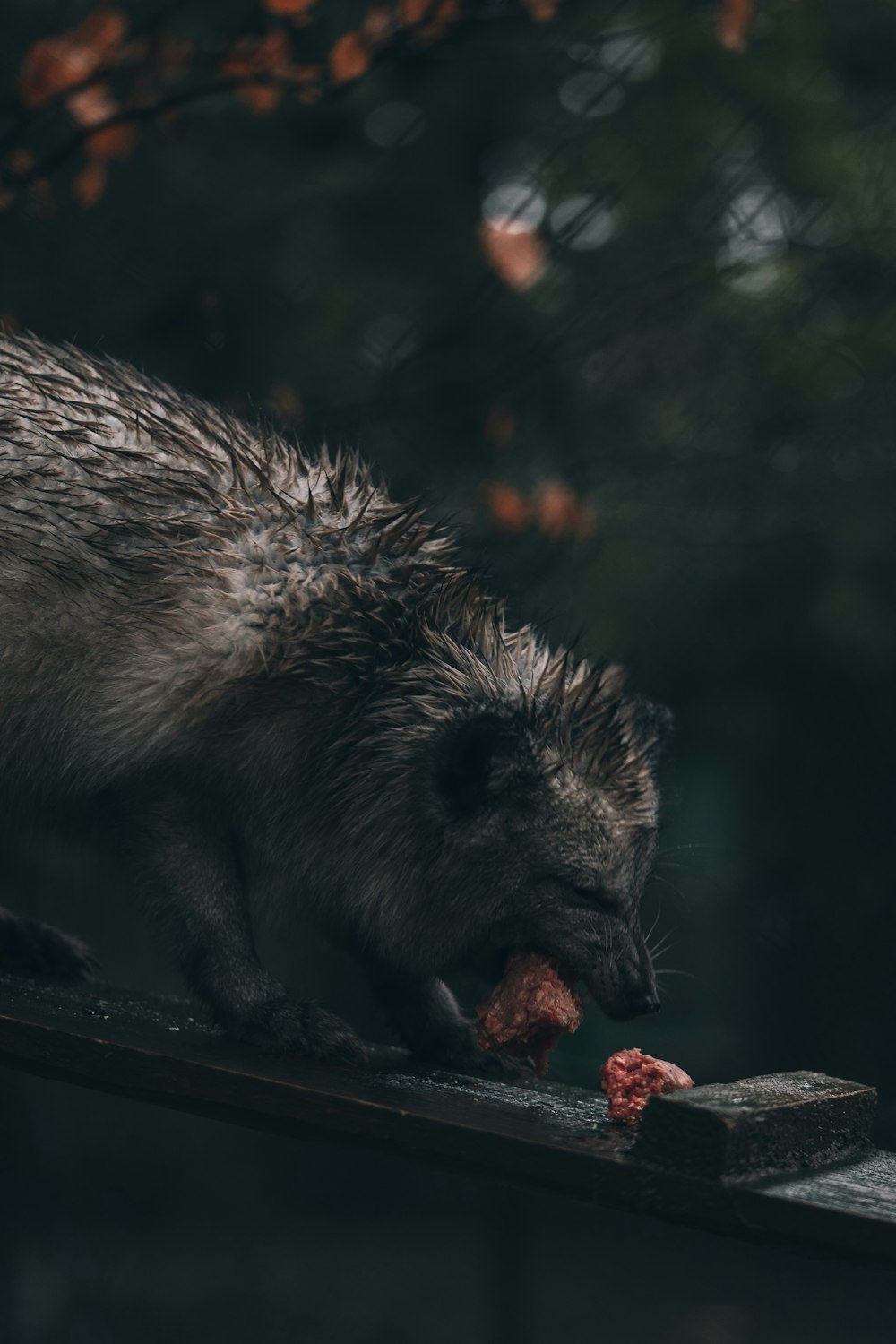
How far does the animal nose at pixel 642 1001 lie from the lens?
3021 millimetres

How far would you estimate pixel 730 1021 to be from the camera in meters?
6.44

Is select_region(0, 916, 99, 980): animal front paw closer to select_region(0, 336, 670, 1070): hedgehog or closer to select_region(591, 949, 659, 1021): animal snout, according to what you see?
select_region(0, 336, 670, 1070): hedgehog

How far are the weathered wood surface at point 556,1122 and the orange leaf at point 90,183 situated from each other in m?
2.39

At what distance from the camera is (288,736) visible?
3.26 metres

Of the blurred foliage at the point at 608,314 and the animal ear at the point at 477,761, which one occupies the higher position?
the blurred foliage at the point at 608,314

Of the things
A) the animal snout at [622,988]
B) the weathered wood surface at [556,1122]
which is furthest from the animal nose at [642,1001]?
the weathered wood surface at [556,1122]

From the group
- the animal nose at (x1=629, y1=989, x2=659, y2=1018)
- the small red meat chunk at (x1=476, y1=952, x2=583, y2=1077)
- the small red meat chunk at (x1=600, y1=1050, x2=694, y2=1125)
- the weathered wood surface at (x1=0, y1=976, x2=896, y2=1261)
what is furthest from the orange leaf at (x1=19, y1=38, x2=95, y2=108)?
the small red meat chunk at (x1=600, y1=1050, x2=694, y2=1125)

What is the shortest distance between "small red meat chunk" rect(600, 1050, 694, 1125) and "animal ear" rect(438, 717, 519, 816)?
70 cm

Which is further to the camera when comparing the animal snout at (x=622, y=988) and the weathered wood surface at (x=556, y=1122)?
the animal snout at (x=622, y=988)

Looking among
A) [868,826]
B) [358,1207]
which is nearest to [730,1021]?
[868,826]

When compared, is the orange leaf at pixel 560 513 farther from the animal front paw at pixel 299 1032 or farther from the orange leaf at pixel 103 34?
the animal front paw at pixel 299 1032

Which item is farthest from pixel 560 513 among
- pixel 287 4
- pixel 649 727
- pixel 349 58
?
pixel 287 4

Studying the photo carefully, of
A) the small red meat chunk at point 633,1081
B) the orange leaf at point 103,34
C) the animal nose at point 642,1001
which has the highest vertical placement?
the orange leaf at point 103,34

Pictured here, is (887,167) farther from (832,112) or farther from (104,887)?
(104,887)
